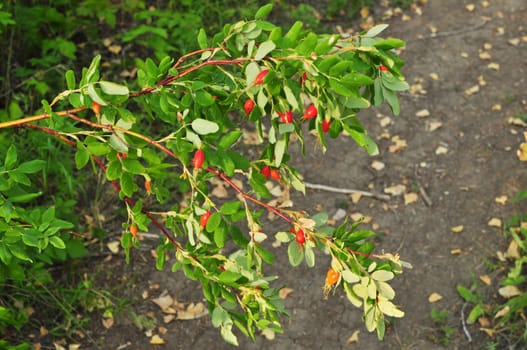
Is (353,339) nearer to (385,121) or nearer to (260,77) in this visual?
(385,121)

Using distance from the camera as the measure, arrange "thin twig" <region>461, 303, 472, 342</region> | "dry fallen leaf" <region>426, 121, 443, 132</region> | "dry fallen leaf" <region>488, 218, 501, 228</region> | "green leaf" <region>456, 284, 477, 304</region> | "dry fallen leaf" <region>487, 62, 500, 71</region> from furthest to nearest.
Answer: "dry fallen leaf" <region>487, 62, 500, 71</region>
"dry fallen leaf" <region>426, 121, 443, 132</region>
"dry fallen leaf" <region>488, 218, 501, 228</region>
"green leaf" <region>456, 284, 477, 304</region>
"thin twig" <region>461, 303, 472, 342</region>

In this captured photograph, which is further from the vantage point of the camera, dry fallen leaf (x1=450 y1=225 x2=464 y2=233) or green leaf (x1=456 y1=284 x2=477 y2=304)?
dry fallen leaf (x1=450 y1=225 x2=464 y2=233)

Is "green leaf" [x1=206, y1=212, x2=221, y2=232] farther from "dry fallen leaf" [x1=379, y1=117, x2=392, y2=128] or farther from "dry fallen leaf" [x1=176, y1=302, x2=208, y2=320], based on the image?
"dry fallen leaf" [x1=379, y1=117, x2=392, y2=128]

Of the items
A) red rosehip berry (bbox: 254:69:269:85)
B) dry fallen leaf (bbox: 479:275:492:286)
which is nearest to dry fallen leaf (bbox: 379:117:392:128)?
dry fallen leaf (bbox: 479:275:492:286)

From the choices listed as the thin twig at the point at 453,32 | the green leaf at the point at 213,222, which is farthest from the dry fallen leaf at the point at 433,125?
the green leaf at the point at 213,222

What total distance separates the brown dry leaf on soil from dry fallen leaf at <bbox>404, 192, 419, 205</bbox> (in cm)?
47

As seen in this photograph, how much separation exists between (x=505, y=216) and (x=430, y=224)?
19.0 inches

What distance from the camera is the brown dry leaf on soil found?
4.80 meters

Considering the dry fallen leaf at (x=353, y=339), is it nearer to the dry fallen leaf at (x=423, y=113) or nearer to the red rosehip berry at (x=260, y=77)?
the dry fallen leaf at (x=423, y=113)

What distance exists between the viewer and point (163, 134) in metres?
4.62

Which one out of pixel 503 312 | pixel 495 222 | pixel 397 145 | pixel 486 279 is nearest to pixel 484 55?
pixel 397 145

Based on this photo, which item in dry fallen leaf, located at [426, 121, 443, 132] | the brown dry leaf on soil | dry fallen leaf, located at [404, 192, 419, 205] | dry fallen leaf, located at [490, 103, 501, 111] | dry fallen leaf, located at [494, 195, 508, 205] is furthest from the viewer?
dry fallen leaf, located at [490, 103, 501, 111]

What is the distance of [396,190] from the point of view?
448cm

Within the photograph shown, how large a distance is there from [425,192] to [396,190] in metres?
0.20
